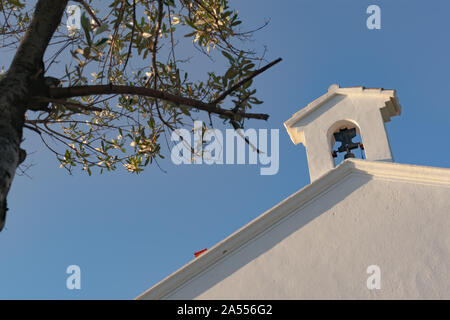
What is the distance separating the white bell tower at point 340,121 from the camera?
10.4 meters

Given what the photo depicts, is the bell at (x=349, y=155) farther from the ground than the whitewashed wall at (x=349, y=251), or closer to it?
farther from the ground

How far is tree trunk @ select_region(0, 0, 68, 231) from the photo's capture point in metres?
2.26

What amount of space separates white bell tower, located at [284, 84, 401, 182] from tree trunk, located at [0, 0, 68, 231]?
823cm

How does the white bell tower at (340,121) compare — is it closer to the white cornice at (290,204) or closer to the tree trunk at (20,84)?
the white cornice at (290,204)

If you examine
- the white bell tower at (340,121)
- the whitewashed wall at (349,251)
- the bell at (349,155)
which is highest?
the white bell tower at (340,121)

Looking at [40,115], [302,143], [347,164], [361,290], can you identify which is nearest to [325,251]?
[361,290]

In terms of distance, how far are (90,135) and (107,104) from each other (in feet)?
2.54

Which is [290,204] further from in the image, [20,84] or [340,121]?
[20,84]

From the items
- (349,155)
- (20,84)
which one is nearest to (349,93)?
(349,155)

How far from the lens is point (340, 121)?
11094 mm

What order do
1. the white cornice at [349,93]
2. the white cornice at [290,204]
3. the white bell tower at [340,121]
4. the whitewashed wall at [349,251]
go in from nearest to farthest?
the whitewashed wall at [349,251] → the white cornice at [290,204] → the white bell tower at [340,121] → the white cornice at [349,93]

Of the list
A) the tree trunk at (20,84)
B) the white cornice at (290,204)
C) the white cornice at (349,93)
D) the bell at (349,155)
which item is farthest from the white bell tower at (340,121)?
the tree trunk at (20,84)

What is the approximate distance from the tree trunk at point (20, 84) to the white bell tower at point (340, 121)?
823 cm
